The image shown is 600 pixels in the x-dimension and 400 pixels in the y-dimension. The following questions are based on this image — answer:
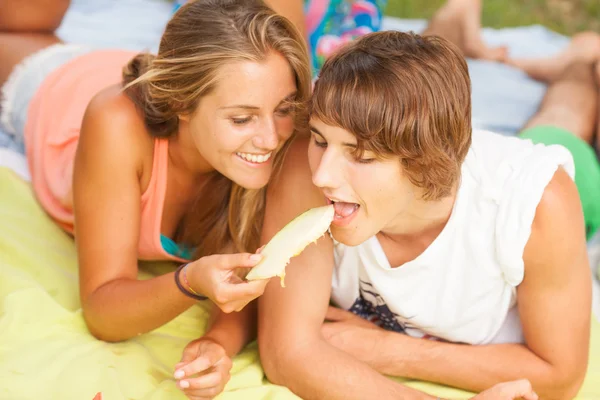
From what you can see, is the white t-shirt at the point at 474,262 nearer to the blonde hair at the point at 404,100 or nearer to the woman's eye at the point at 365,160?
the blonde hair at the point at 404,100

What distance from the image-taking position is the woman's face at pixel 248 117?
240 centimetres

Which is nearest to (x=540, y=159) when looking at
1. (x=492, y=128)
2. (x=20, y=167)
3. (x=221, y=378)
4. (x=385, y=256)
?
(x=385, y=256)

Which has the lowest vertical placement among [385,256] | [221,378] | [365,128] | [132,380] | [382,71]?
[132,380]

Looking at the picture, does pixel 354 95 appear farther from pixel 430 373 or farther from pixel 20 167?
pixel 20 167

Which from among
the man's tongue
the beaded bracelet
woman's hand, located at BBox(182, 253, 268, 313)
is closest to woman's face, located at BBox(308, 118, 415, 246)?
the man's tongue

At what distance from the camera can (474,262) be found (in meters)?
2.51

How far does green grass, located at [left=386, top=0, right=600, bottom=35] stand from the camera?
704 cm

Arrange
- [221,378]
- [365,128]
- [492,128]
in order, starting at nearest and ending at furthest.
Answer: [365,128] → [221,378] → [492,128]

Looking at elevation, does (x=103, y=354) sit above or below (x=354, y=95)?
below

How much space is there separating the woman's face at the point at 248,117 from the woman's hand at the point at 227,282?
0.44 metres

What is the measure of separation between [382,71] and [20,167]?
2.16 metres

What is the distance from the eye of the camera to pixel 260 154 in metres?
2.50

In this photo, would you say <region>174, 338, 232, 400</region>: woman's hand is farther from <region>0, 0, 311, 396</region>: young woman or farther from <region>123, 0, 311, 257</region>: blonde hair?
<region>123, 0, 311, 257</region>: blonde hair

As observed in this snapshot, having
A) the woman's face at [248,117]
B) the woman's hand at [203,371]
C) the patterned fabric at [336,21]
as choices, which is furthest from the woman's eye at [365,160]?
the patterned fabric at [336,21]
